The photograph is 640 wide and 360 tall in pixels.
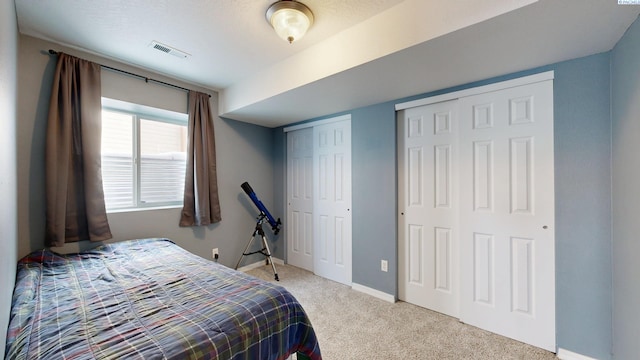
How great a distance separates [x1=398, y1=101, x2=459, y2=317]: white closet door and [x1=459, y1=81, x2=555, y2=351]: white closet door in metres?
0.11

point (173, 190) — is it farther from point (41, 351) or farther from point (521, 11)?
point (521, 11)

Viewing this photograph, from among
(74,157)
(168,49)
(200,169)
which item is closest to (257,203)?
(200,169)

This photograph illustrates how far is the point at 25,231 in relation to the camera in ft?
6.26

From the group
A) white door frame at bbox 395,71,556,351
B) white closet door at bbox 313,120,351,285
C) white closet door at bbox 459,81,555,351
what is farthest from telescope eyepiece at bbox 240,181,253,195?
white closet door at bbox 459,81,555,351

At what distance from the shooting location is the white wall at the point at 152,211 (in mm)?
1927

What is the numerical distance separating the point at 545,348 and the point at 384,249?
54.7 inches

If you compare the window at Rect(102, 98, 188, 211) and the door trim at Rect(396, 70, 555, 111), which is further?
the window at Rect(102, 98, 188, 211)

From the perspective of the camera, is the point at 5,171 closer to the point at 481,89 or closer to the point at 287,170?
the point at 287,170

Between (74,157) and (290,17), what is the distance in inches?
85.0

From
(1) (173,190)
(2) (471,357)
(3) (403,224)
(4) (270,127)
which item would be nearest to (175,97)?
(1) (173,190)

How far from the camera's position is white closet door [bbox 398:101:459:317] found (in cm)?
232

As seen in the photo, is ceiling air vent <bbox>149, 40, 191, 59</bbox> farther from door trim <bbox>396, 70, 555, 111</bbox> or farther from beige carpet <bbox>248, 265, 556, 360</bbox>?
beige carpet <bbox>248, 265, 556, 360</bbox>

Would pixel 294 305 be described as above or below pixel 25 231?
below

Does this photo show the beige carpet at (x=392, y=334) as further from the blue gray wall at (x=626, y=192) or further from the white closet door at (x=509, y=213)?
the blue gray wall at (x=626, y=192)
